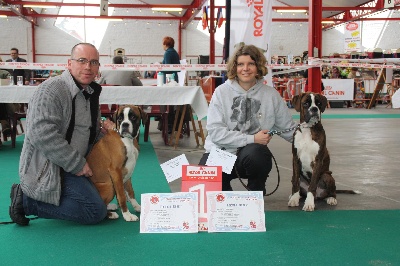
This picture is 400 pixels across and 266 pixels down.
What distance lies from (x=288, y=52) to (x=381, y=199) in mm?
26266

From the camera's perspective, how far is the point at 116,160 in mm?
3256

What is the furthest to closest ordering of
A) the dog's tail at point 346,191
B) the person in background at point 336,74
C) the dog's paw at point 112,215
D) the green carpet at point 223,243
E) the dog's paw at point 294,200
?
the person in background at point 336,74, the dog's tail at point 346,191, the dog's paw at point 294,200, the dog's paw at point 112,215, the green carpet at point 223,243

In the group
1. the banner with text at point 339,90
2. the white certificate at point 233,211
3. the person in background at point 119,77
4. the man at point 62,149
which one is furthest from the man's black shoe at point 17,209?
the banner with text at point 339,90

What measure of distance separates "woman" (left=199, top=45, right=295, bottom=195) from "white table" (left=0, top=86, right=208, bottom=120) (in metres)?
2.90

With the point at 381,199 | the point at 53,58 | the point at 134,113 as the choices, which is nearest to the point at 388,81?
the point at 381,199

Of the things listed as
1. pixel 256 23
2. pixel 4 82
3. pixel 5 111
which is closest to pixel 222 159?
pixel 256 23

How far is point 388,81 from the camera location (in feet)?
55.2

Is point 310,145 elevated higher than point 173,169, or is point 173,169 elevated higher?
point 310,145

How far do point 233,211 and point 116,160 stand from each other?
33.0 inches

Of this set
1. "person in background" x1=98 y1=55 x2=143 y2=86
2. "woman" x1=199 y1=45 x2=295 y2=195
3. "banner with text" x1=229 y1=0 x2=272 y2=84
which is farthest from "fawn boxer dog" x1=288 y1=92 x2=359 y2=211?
"person in background" x1=98 y1=55 x2=143 y2=86

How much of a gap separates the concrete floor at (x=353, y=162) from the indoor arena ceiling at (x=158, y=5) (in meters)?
14.2

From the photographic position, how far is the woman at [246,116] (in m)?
3.50

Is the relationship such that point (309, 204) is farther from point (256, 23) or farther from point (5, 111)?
point (5, 111)

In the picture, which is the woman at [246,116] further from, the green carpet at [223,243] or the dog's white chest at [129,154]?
the dog's white chest at [129,154]
